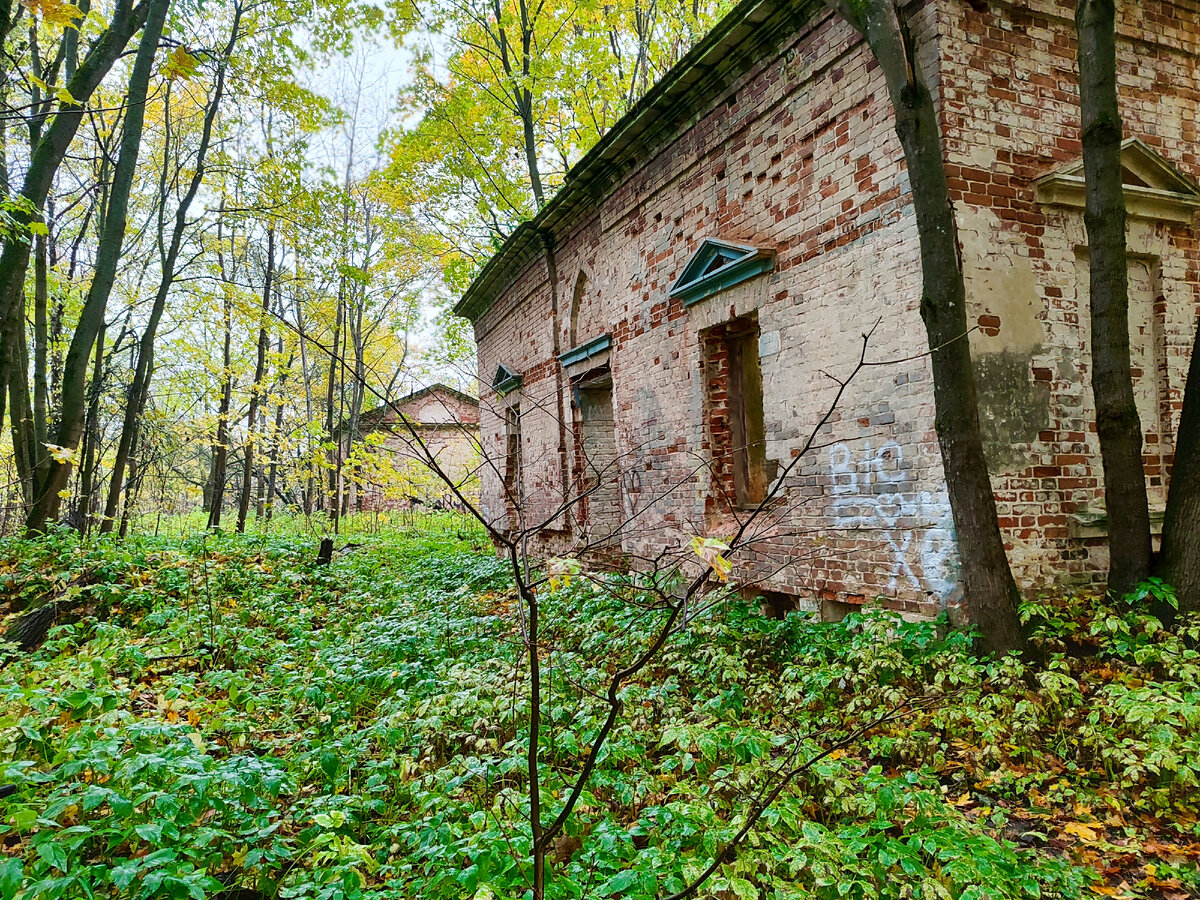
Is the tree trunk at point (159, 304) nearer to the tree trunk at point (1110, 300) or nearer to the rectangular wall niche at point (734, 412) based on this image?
the rectangular wall niche at point (734, 412)

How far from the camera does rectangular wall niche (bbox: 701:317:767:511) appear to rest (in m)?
6.97

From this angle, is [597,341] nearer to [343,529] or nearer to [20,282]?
[20,282]

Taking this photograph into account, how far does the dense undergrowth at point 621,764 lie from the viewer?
2.38m

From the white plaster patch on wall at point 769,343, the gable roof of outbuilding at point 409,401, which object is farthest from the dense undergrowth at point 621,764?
the white plaster patch on wall at point 769,343

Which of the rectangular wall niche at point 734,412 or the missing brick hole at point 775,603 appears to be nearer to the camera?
the missing brick hole at point 775,603

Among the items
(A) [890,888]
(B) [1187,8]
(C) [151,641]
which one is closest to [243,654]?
(C) [151,641]

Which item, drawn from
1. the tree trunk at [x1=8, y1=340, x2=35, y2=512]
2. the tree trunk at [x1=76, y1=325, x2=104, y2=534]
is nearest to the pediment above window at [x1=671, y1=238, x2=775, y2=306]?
the tree trunk at [x1=8, y1=340, x2=35, y2=512]

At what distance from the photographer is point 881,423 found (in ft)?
16.8

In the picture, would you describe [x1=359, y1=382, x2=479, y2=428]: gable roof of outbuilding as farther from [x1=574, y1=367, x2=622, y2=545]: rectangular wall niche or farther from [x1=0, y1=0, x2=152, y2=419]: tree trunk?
[x1=0, y1=0, x2=152, y2=419]: tree trunk

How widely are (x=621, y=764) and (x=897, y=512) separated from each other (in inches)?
113

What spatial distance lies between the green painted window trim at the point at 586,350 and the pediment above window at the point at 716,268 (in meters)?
1.84

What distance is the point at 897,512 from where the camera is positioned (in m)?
4.98

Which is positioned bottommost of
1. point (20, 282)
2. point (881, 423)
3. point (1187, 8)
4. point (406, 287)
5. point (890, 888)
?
point (890, 888)

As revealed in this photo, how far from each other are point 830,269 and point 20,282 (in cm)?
796
